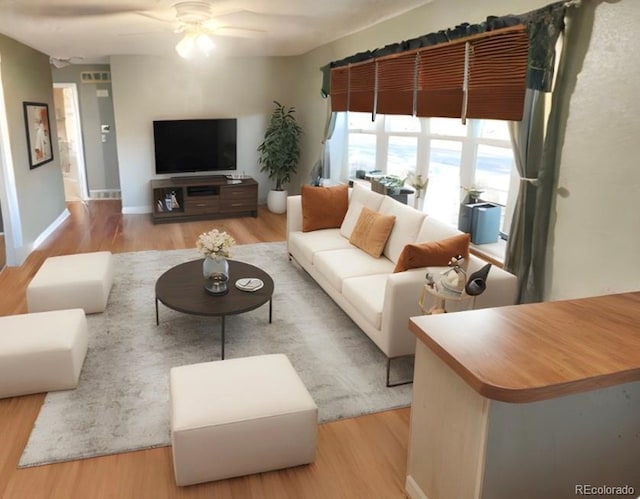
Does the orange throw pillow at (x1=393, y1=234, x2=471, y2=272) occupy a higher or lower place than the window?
lower

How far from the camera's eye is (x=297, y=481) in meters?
2.36

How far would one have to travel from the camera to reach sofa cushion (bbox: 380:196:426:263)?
3.96 meters

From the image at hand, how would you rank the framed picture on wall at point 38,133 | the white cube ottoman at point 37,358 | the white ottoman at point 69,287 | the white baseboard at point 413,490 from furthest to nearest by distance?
the framed picture on wall at point 38,133
the white ottoman at point 69,287
the white cube ottoman at point 37,358
the white baseboard at point 413,490

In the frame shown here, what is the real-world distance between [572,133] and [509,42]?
785 mm

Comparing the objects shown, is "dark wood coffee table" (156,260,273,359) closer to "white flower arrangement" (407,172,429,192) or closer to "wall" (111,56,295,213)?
"white flower arrangement" (407,172,429,192)

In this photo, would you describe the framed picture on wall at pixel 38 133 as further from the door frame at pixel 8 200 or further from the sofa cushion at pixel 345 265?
the sofa cushion at pixel 345 265

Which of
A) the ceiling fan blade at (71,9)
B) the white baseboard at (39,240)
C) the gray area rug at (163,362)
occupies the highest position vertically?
the ceiling fan blade at (71,9)

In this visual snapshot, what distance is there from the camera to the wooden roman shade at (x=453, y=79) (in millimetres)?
3275

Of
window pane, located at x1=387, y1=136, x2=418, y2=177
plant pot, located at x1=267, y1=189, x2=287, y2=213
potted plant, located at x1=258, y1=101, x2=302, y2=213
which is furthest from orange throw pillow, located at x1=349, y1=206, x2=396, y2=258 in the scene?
plant pot, located at x1=267, y1=189, x2=287, y2=213

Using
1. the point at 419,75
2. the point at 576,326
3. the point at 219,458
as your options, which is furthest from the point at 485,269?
the point at 419,75

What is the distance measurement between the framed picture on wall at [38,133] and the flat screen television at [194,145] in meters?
1.38

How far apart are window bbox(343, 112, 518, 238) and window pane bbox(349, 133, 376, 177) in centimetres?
1

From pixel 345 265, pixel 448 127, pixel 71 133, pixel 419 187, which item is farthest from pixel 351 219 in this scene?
pixel 71 133

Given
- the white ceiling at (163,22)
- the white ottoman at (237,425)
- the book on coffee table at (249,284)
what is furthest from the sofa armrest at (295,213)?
the white ottoman at (237,425)
